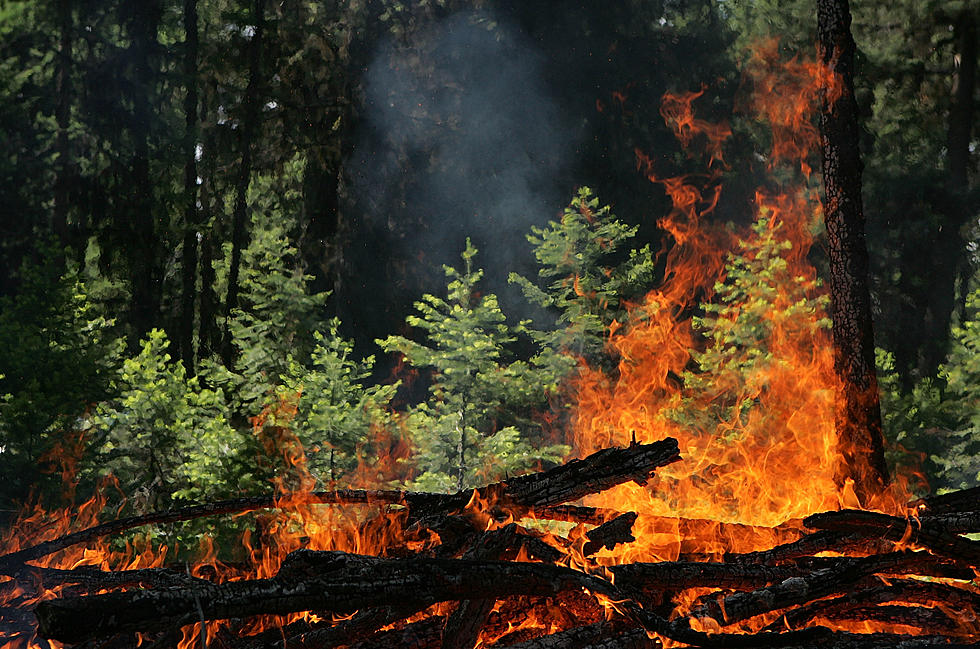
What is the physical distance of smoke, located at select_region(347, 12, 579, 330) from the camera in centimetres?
2623

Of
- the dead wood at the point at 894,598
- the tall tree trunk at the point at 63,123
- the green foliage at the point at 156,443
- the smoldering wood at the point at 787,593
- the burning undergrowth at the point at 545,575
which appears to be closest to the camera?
the burning undergrowth at the point at 545,575

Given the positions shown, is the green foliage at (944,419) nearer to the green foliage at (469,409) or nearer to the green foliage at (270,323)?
the green foliage at (469,409)

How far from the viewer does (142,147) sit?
1800cm

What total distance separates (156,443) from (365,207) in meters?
13.4

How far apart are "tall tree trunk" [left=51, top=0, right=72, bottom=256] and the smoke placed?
9.70 m

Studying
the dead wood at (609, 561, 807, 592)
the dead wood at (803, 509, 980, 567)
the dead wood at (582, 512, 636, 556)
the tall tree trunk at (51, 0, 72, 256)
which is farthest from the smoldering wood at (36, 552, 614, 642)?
the tall tree trunk at (51, 0, 72, 256)

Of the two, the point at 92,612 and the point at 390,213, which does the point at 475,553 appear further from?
the point at 390,213

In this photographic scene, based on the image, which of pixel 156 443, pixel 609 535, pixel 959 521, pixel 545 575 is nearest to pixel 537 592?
pixel 545 575

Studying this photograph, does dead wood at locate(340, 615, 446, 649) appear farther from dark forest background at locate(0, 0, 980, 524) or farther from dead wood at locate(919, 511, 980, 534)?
dark forest background at locate(0, 0, 980, 524)

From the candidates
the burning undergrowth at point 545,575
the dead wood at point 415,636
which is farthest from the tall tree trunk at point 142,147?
the dead wood at point 415,636

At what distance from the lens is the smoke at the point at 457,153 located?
26.2 metres

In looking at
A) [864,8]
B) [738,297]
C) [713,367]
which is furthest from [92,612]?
[864,8]

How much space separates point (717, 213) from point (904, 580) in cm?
2300

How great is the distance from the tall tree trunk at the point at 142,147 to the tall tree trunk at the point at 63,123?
4.26 feet
